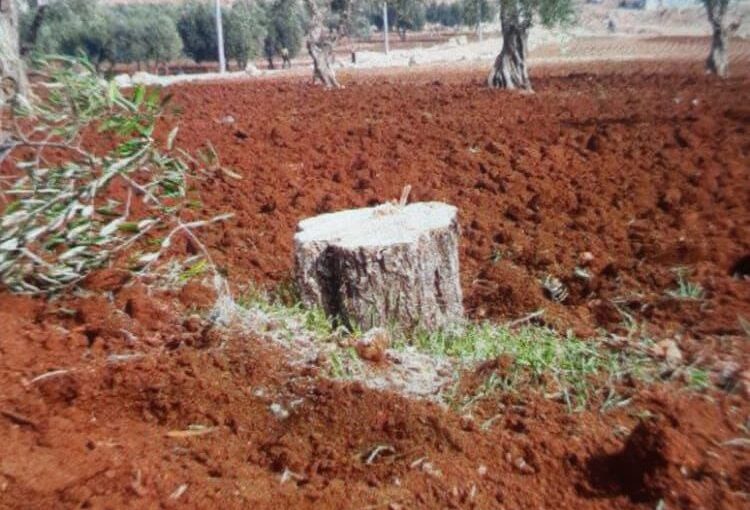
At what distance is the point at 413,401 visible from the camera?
8.79ft

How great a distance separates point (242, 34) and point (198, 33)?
367 centimetres

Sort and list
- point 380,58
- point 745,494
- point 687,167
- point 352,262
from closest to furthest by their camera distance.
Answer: point 745,494 < point 352,262 < point 687,167 < point 380,58

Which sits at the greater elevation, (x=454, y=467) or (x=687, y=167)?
(x=687, y=167)

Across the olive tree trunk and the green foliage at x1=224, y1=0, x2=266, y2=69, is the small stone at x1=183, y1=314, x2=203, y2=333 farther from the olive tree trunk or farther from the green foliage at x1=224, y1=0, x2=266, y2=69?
the green foliage at x1=224, y1=0, x2=266, y2=69

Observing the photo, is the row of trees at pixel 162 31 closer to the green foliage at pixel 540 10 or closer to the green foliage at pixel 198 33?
the green foliage at pixel 198 33

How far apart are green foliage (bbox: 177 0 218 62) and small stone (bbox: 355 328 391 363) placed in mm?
30979

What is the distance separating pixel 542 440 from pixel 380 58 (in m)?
25.9

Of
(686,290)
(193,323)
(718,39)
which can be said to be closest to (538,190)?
(686,290)

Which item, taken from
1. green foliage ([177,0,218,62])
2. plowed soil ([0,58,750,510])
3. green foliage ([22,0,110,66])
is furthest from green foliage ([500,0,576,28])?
green foliage ([177,0,218,62])

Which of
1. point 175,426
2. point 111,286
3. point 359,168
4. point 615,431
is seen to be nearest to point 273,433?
point 175,426

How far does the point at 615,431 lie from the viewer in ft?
8.26

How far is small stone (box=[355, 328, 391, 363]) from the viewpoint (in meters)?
3.08

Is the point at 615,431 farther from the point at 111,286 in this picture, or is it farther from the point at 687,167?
the point at 687,167

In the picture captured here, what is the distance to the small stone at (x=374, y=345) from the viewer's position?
10.1 ft
